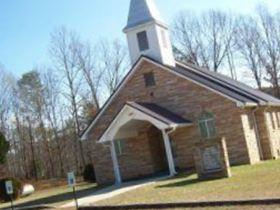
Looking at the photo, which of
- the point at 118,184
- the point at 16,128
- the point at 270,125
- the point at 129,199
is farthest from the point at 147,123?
the point at 16,128

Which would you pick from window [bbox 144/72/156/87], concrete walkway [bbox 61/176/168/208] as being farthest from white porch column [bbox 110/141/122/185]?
window [bbox 144/72/156/87]

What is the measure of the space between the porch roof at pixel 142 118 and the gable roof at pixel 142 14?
5461mm

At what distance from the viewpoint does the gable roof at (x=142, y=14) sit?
32.8 metres

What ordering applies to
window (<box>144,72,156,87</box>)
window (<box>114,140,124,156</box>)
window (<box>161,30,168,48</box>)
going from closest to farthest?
window (<box>144,72,156,87</box>), window (<box>114,140,124,156</box>), window (<box>161,30,168,48</box>)

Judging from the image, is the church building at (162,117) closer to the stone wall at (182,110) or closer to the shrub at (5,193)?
the stone wall at (182,110)

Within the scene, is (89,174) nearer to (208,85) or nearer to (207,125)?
(207,125)

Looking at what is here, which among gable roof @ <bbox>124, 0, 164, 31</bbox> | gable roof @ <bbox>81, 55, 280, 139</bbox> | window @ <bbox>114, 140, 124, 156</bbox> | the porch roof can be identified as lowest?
window @ <bbox>114, 140, 124, 156</bbox>

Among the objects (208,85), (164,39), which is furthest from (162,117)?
(164,39)

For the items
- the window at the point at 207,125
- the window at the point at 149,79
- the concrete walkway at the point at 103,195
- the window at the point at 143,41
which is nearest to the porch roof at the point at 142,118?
the window at the point at 207,125

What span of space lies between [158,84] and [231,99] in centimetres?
433

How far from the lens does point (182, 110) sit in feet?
99.2

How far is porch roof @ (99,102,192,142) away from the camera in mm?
27845

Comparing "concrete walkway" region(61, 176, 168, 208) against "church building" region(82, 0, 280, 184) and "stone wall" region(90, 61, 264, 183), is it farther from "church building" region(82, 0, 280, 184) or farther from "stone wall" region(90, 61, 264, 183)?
"stone wall" region(90, 61, 264, 183)

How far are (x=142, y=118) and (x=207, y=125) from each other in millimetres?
3521
